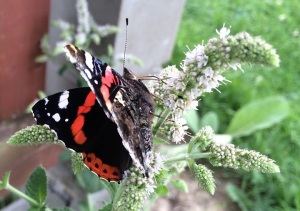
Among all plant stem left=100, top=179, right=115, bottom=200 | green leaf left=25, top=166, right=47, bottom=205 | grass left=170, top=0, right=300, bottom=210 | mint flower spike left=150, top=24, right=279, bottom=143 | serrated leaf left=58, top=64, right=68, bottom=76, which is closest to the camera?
mint flower spike left=150, top=24, right=279, bottom=143

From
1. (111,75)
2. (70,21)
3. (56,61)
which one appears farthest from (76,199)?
(111,75)

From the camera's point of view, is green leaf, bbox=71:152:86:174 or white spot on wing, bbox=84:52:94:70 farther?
green leaf, bbox=71:152:86:174

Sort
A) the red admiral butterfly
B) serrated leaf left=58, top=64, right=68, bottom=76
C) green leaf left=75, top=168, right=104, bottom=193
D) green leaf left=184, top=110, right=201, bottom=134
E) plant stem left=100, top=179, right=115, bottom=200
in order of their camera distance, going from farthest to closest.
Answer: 1. green leaf left=184, top=110, right=201, bottom=134
2. serrated leaf left=58, top=64, right=68, bottom=76
3. green leaf left=75, top=168, right=104, bottom=193
4. plant stem left=100, top=179, right=115, bottom=200
5. the red admiral butterfly

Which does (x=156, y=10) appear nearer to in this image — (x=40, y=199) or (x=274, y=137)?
(x=274, y=137)

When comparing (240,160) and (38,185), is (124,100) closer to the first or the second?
(240,160)

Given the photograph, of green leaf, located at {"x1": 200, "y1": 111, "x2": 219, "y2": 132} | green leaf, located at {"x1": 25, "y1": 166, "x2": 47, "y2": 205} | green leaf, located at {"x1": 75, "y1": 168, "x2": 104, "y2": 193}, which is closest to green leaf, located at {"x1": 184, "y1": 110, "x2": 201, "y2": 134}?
green leaf, located at {"x1": 200, "y1": 111, "x2": 219, "y2": 132}

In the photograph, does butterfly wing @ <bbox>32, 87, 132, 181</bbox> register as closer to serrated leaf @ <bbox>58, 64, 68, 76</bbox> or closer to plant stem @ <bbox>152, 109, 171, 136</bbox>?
plant stem @ <bbox>152, 109, 171, 136</bbox>

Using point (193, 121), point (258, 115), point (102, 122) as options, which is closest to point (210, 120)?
point (193, 121)
